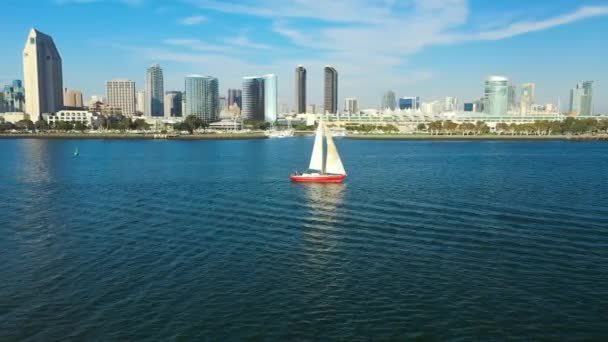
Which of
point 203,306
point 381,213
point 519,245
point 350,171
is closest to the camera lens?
point 203,306

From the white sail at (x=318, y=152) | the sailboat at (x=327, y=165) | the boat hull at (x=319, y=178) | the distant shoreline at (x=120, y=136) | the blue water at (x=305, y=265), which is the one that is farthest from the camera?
the distant shoreline at (x=120, y=136)

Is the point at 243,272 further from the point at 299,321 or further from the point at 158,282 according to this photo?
the point at 299,321

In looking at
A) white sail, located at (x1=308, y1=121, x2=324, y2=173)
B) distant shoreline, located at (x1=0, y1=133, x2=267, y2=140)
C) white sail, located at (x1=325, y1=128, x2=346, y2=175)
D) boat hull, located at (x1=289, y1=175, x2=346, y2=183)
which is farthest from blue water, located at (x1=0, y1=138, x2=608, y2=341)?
distant shoreline, located at (x1=0, y1=133, x2=267, y2=140)

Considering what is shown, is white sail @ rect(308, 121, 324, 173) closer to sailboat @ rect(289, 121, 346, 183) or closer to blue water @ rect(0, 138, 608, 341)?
sailboat @ rect(289, 121, 346, 183)

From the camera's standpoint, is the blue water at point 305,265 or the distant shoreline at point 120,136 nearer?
the blue water at point 305,265

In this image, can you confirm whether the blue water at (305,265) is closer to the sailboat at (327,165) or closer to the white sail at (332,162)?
the sailboat at (327,165)

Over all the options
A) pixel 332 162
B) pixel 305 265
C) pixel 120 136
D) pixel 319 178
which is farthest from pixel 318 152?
pixel 120 136

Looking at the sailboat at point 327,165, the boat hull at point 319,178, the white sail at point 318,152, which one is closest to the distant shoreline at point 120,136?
the white sail at point 318,152

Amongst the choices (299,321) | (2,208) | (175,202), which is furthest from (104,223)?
(299,321)

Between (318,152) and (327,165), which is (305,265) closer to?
(327,165)
